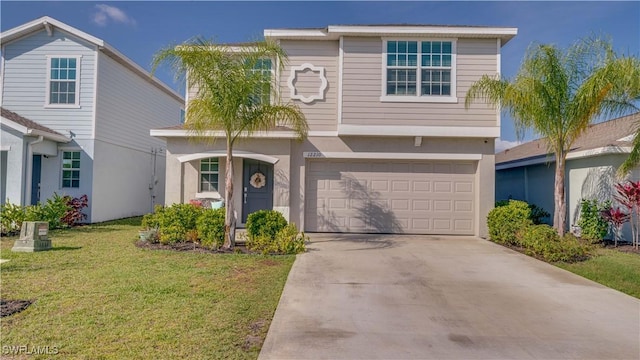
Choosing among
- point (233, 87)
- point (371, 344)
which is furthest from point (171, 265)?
point (371, 344)

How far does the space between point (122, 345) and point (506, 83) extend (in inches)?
381

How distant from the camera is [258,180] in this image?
11.8 m

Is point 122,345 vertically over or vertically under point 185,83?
under

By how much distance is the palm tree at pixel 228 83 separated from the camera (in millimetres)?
7898

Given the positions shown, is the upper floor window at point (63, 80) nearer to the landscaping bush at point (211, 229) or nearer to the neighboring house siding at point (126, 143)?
the neighboring house siding at point (126, 143)

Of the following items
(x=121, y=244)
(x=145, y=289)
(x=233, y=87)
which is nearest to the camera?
(x=145, y=289)

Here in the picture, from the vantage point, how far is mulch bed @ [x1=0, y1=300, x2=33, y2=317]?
4.37 metres

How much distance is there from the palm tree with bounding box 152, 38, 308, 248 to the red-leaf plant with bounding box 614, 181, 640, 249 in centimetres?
907

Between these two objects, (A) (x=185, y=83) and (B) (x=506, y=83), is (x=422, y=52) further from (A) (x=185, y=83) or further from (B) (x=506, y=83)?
(A) (x=185, y=83)

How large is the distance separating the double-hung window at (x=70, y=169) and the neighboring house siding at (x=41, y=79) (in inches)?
29.2

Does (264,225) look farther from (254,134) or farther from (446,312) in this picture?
(446,312)

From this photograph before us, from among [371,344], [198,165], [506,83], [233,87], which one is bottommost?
[371,344]

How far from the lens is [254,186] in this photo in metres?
11.8

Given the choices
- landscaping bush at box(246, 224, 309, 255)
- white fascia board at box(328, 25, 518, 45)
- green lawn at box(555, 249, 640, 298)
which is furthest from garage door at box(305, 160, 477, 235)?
white fascia board at box(328, 25, 518, 45)
